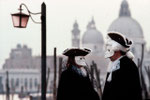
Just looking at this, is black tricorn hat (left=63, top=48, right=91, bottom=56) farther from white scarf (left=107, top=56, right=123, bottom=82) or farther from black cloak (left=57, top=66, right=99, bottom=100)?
white scarf (left=107, top=56, right=123, bottom=82)

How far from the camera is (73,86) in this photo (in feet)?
31.1

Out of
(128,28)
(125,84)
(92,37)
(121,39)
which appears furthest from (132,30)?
(125,84)

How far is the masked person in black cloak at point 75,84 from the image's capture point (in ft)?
30.9

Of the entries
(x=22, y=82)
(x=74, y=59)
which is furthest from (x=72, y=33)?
(x=74, y=59)

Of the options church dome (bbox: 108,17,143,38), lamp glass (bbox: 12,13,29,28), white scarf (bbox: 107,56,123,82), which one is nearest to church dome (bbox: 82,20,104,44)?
church dome (bbox: 108,17,143,38)

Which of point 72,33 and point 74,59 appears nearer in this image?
point 74,59

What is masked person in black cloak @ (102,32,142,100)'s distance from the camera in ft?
29.4

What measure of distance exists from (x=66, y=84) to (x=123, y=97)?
81cm

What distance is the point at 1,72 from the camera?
14675 centimetres

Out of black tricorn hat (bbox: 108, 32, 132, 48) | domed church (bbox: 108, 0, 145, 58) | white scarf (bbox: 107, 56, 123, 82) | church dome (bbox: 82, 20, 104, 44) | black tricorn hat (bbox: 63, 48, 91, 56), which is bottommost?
church dome (bbox: 82, 20, 104, 44)

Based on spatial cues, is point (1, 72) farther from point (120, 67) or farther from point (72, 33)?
point (120, 67)

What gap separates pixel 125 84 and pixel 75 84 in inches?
29.5

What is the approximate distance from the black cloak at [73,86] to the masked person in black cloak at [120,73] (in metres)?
0.34

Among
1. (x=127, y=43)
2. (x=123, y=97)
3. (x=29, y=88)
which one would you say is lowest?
(x=29, y=88)
